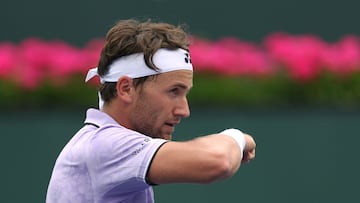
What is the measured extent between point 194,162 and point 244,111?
3.71m

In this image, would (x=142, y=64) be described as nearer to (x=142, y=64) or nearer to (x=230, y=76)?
(x=142, y=64)

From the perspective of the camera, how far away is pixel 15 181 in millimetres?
6566

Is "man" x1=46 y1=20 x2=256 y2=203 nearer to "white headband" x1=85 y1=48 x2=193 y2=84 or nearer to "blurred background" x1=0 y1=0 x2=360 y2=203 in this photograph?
"white headband" x1=85 y1=48 x2=193 y2=84

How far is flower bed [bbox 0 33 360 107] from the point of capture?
676 cm

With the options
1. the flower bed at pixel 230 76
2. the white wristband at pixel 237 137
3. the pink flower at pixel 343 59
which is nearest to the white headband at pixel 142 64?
the white wristband at pixel 237 137

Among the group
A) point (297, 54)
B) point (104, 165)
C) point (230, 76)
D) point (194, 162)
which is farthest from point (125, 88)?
point (297, 54)

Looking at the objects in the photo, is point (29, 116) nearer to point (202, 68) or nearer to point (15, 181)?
point (15, 181)

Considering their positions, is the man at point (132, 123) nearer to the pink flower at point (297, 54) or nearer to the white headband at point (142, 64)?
the white headband at point (142, 64)

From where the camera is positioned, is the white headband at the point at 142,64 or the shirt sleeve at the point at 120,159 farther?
the white headband at the point at 142,64

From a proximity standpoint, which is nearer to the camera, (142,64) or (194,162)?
(194,162)

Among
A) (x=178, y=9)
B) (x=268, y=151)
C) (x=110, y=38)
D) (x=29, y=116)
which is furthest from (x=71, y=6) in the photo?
(x=110, y=38)

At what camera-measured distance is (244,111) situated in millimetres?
6707

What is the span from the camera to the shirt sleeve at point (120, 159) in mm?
3135

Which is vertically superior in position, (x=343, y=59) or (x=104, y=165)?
(x=343, y=59)
